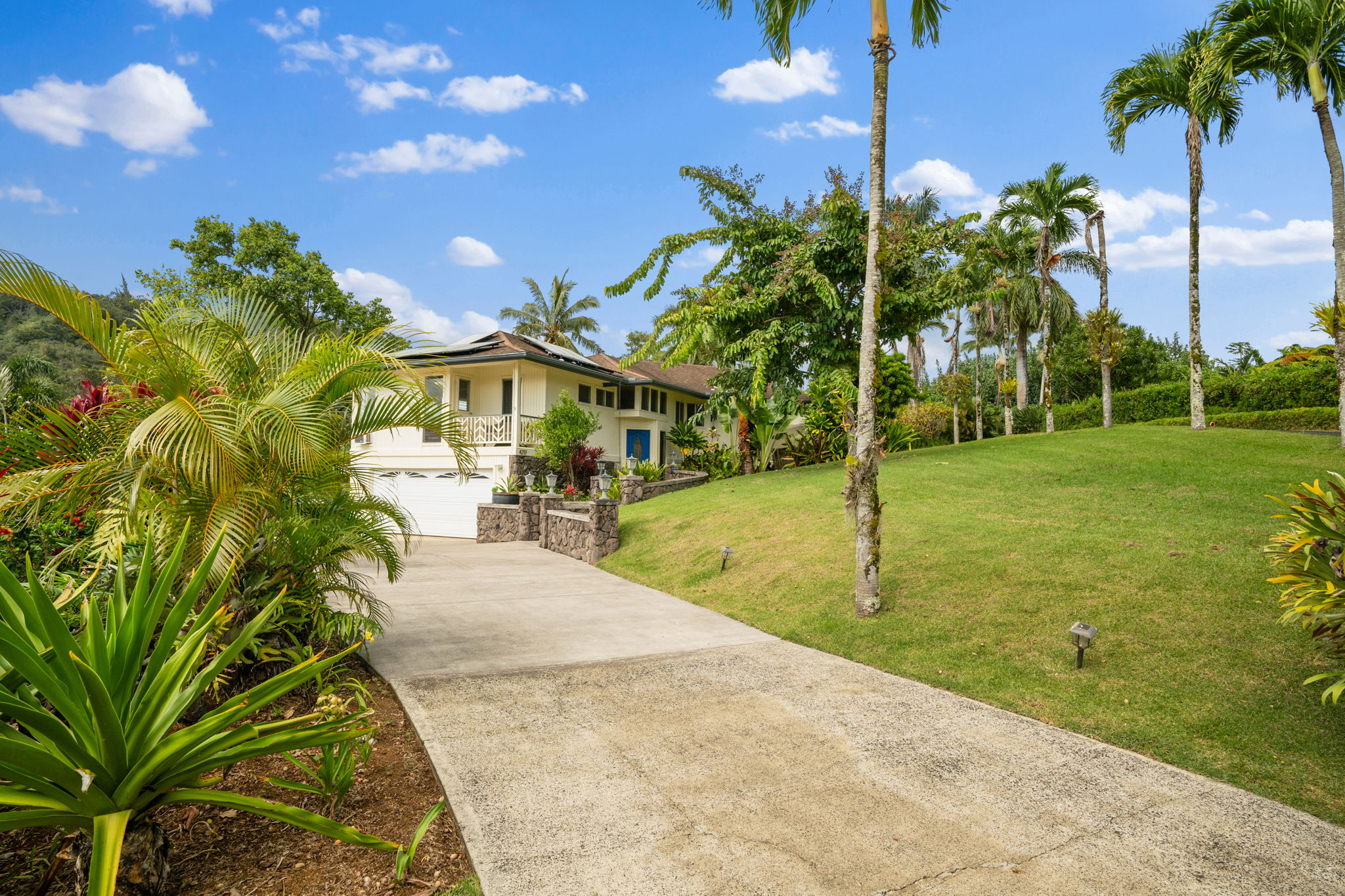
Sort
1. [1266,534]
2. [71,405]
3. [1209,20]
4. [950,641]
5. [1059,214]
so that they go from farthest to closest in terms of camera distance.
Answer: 1. [1059,214]
2. [1209,20]
3. [1266,534]
4. [950,641]
5. [71,405]

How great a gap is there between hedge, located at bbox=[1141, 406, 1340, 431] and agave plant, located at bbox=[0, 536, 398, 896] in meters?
22.6

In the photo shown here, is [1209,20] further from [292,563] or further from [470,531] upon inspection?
[470,531]

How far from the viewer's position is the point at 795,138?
51.9 ft

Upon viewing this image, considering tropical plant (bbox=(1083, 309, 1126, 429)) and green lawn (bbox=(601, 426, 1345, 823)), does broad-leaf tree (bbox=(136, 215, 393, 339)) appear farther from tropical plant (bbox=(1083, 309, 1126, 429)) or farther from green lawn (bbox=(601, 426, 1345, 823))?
tropical plant (bbox=(1083, 309, 1126, 429))

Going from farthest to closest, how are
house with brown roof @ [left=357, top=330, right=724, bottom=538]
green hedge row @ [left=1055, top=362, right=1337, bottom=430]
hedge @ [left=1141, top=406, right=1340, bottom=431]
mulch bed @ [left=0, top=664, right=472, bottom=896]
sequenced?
green hedge row @ [left=1055, top=362, right=1337, bottom=430]
house with brown roof @ [left=357, top=330, right=724, bottom=538]
hedge @ [left=1141, top=406, right=1340, bottom=431]
mulch bed @ [left=0, top=664, right=472, bottom=896]

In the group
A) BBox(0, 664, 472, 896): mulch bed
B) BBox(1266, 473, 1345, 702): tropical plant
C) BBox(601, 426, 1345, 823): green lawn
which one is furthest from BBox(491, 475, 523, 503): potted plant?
BBox(1266, 473, 1345, 702): tropical plant

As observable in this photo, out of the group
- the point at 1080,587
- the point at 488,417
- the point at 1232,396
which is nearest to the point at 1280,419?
the point at 1232,396

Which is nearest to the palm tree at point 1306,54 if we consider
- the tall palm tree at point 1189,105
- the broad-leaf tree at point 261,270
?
the tall palm tree at point 1189,105

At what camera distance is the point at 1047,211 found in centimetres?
2769

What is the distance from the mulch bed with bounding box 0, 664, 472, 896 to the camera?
285 cm

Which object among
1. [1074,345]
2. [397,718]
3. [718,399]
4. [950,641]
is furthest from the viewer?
[1074,345]

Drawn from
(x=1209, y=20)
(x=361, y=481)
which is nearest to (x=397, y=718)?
(x=361, y=481)

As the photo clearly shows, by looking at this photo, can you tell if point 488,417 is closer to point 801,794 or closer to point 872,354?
point 872,354

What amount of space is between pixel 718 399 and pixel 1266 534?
12.5 meters
